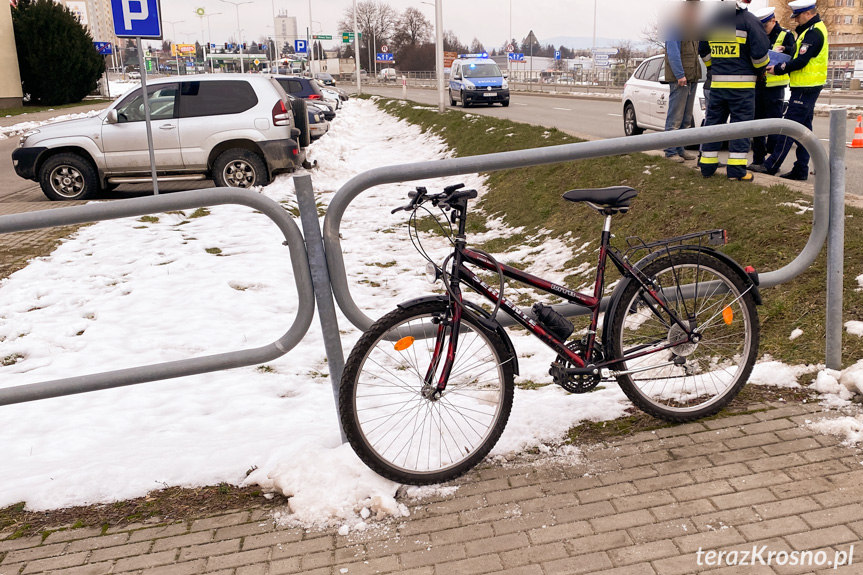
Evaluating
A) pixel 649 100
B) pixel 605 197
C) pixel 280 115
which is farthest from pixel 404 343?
pixel 649 100

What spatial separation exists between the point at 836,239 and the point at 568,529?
215 centimetres

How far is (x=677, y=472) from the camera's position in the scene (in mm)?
3268

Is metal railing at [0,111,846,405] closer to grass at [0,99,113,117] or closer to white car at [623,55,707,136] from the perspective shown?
white car at [623,55,707,136]

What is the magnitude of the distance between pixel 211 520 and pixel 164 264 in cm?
581

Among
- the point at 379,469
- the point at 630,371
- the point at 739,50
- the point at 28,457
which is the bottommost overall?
the point at 28,457

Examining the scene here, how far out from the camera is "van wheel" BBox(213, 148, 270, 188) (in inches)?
499

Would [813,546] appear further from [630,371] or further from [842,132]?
[842,132]

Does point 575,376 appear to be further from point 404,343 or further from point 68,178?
point 68,178

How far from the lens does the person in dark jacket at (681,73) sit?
839cm

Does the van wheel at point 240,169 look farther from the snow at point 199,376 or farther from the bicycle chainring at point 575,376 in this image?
the bicycle chainring at point 575,376

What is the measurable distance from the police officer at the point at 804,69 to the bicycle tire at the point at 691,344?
553 cm

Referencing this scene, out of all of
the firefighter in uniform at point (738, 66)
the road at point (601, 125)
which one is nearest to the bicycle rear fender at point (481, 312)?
the firefighter in uniform at point (738, 66)

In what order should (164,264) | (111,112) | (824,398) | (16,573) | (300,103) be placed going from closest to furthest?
(16,573)
(824,398)
(164,264)
(111,112)
(300,103)

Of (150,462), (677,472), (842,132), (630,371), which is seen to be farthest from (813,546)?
(150,462)
